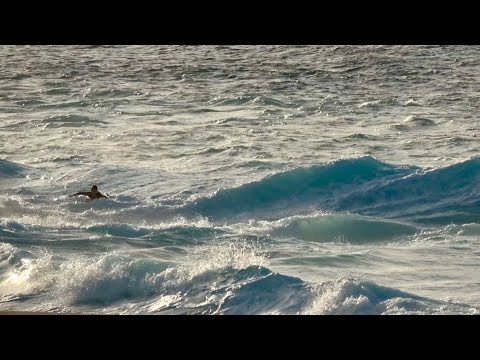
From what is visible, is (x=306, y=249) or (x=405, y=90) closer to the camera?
(x=306, y=249)

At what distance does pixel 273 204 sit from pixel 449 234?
2.88 m

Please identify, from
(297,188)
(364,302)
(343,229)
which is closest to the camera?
(364,302)

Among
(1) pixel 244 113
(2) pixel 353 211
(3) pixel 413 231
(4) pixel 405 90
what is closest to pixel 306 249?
(3) pixel 413 231

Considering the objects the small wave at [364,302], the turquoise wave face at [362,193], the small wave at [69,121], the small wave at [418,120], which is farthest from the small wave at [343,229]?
the small wave at [69,121]

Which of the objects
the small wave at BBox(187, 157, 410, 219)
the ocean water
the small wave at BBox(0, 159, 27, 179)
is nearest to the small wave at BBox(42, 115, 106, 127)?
the ocean water

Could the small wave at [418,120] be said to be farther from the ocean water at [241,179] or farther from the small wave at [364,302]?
the small wave at [364,302]

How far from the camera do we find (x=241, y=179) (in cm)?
1437

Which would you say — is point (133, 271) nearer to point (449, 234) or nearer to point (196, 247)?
point (196, 247)

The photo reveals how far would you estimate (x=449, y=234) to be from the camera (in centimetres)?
1137

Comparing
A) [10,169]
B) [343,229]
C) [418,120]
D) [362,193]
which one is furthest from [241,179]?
[418,120]

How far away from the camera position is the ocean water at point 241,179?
7.82m

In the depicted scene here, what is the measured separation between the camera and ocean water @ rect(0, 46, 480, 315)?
7.82 metres

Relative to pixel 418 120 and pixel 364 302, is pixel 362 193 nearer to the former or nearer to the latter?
pixel 418 120
